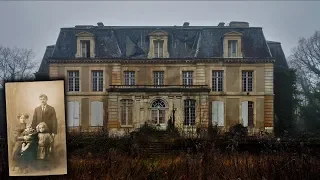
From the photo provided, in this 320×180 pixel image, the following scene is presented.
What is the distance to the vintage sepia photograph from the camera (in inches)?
100

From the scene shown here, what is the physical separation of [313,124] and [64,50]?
1948cm

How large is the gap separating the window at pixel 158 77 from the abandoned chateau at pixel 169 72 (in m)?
0.07

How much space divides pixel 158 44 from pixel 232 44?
5.26 metres

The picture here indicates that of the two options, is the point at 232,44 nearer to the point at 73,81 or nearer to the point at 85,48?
the point at 85,48

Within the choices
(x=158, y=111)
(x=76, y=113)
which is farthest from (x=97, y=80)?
(x=158, y=111)

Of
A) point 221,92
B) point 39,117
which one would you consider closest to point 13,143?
point 39,117

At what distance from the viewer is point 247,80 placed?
91.7ft

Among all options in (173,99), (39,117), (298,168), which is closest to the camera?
(39,117)

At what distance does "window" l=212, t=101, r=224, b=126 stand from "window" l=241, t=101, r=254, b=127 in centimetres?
142

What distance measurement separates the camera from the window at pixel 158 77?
28453 millimetres

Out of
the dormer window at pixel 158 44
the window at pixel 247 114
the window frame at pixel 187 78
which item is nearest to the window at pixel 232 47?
the window frame at pixel 187 78

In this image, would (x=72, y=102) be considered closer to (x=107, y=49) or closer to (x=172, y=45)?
(x=107, y=49)

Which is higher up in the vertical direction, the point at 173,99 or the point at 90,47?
the point at 90,47

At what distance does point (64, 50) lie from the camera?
2889cm
